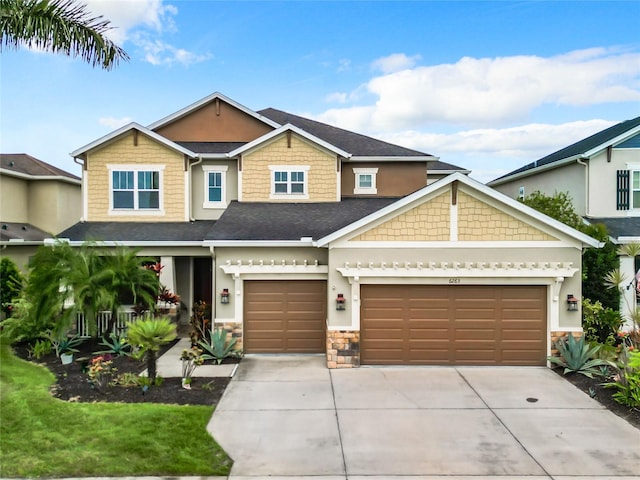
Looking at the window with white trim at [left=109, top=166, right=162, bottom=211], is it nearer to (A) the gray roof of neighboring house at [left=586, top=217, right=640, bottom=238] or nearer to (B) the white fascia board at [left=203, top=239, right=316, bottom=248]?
(B) the white fascia board at [left=203, top=239, right=316, bottom=248]

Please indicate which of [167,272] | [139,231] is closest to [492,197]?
[139,231]

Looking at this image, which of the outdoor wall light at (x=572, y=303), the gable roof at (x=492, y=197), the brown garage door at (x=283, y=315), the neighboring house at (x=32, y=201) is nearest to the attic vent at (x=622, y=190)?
the gable roof at (x=492, y=197)

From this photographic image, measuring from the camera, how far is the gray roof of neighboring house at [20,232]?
57.0 ft

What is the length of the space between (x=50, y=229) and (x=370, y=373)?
1733cm

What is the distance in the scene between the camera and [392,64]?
22.9 m

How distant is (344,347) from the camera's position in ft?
36.2

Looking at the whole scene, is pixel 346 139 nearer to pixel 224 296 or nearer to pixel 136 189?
pixel 136 189

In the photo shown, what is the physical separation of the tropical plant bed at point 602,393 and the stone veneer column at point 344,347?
4835 millimetres

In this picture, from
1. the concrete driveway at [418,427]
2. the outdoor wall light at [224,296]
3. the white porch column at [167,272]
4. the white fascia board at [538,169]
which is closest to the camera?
the concrete driveway at [418,427]

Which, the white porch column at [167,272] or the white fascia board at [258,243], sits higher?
the white fascia board at [258,243]

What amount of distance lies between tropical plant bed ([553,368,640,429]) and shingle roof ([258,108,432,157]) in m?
9.26

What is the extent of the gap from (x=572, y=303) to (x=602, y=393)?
2.41 metres

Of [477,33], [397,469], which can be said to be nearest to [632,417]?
[397,469]

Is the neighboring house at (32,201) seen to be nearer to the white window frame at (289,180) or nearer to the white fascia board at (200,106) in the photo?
the white fascia board at (200,106)
